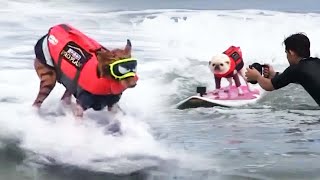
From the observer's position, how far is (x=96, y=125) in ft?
9.23

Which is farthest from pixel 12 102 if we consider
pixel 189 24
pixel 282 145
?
pixel 189 24

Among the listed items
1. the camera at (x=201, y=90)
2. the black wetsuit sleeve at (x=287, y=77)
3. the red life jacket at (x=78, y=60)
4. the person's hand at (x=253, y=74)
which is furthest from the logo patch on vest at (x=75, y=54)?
the camera at (x=201, y=90)

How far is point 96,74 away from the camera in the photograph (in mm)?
2648

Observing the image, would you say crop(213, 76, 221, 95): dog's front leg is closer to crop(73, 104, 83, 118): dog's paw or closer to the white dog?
the white dog

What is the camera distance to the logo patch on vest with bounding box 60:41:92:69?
275 centimetres

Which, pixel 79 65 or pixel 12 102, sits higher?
pixel 79 65

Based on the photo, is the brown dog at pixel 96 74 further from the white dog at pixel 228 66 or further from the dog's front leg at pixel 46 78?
the white dog at pixel 228 66

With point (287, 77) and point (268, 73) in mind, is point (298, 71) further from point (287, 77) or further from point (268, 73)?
point (268, 73)

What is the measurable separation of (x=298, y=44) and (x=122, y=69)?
0.58 m

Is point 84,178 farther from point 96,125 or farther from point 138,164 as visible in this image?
point 96,125

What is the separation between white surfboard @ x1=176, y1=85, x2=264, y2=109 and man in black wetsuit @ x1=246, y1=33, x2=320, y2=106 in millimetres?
1108

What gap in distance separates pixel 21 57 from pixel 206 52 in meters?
1.27

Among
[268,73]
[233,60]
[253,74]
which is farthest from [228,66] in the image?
[253,74]

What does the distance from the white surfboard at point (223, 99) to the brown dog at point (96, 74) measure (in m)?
0.83
